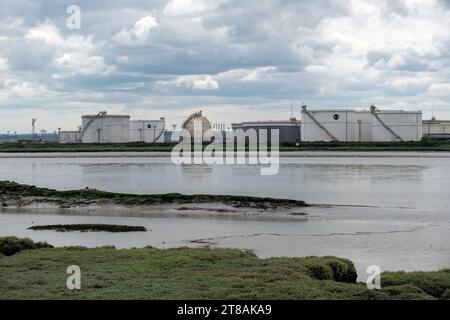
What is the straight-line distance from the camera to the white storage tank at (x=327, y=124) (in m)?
130

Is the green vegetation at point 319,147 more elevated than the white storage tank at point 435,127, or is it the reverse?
the white storage tank at point 435,127

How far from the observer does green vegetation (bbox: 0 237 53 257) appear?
19.9 m

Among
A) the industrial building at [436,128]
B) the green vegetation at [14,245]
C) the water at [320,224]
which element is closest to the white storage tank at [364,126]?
the industrial building at [436,128]

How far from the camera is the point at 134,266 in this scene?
16484mm

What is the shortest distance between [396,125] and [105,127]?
6111 cm

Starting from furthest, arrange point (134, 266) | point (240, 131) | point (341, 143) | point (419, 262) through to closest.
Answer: point (240, 131)
point (341, 143)
point (419, 262)
point (134, 266)

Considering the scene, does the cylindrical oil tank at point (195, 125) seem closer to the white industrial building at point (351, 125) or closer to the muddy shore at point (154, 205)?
the white industrial building at point (351, 125)

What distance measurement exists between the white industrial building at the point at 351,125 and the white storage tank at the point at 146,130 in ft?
139

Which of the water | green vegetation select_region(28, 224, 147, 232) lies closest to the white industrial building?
the water

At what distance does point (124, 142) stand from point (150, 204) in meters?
117

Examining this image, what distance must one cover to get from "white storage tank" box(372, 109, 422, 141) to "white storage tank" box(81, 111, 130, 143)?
54.6 meters
